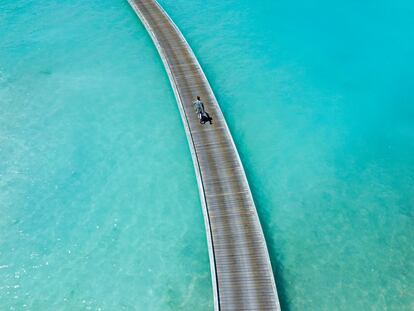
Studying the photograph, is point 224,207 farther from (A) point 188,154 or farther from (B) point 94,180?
(B) point 94,180

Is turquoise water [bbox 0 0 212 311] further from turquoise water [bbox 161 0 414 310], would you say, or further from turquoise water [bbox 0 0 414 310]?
turquoise water [bbox 161 0 414 310]

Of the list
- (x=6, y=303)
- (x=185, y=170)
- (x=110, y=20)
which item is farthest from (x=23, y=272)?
(x=110, y=20)

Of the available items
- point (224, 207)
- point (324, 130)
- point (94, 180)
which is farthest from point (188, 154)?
point (324, 130)

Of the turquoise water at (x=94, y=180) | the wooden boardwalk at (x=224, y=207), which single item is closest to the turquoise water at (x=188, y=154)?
the turquoise water at (x=94, y=180)

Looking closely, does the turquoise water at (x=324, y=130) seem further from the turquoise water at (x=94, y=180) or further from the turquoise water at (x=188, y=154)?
the turquoise water at (x=94, y=180)

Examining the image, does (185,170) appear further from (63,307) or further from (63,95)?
(63,95)

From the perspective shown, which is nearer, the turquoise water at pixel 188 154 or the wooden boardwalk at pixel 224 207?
the wooden boardwalk at pixel 224 207
